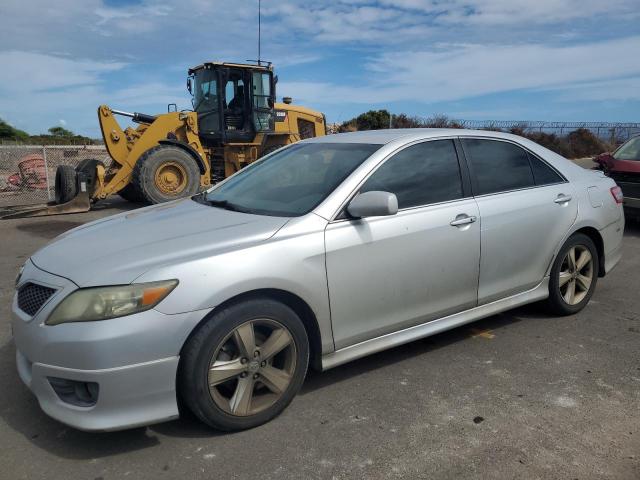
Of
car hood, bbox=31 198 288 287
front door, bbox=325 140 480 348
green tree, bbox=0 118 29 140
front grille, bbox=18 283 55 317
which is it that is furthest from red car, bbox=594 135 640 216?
green tree, bbox=0 118 29 140

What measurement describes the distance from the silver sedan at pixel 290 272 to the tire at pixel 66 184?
7474 mm

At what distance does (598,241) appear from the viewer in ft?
15.7

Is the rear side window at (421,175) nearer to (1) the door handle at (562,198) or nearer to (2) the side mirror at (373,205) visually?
(2) the side mirror at (373,205)

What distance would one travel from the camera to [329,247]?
3.15m

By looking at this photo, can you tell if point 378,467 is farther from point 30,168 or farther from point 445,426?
point 30,168

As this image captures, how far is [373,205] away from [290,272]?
647mm

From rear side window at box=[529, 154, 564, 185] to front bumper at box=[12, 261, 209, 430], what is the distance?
3056 millimetres

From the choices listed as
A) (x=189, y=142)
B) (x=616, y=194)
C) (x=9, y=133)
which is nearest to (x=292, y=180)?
(x=616, y=194)

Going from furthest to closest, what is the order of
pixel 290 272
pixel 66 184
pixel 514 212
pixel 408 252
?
pixel 66 184 → pixel 514 212 → pixel 408 252 → pixel 290 272

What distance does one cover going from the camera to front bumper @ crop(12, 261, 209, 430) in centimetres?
255

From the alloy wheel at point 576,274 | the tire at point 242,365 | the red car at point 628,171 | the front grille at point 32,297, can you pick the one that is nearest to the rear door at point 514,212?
the alloy wheel at point 576,274

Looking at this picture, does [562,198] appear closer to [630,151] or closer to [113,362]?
[113,362]

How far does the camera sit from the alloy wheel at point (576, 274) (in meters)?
4.55

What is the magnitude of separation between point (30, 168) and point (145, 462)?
12.3 m
